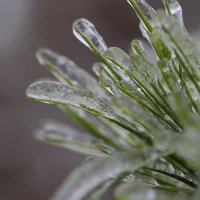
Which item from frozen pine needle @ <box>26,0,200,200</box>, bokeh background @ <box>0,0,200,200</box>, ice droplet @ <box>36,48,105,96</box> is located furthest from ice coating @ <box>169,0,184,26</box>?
bokeh background @ <box>0,0,200,200</box>

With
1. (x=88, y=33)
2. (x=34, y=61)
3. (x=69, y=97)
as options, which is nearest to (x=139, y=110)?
(x=69, y=97)

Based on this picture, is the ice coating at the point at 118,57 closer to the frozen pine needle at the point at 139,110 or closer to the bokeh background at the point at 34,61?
the frozen pine needle at the point at 139,110

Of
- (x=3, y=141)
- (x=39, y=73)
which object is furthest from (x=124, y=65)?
(x=39, y=73)

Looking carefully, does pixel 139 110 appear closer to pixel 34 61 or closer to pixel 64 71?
pixel 64 71

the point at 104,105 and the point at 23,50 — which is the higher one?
the point at 23,50

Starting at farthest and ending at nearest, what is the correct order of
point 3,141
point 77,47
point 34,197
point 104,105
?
point 77,47
point 3,141
point 34,197
point 104,105

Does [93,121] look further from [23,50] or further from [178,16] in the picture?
[23,50]

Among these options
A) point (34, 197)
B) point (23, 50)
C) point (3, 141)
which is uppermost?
point (23, 50)

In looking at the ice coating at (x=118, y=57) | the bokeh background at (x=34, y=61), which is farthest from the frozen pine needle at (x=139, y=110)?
the bokeh background at (x=34, y=61)
